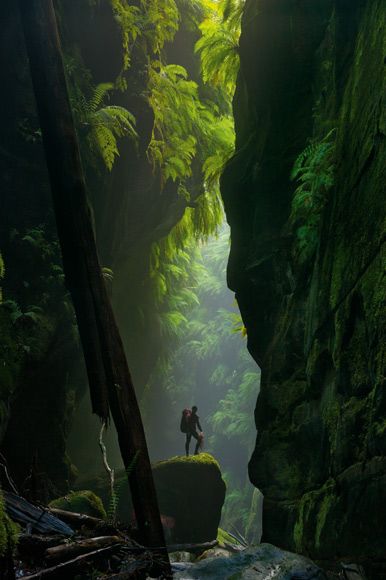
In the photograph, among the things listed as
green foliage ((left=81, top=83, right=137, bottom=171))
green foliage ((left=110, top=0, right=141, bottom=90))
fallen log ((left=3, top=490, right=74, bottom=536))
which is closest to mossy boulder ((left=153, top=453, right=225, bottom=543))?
green foliage ((left=81, top=83, right=137, bottom=171))

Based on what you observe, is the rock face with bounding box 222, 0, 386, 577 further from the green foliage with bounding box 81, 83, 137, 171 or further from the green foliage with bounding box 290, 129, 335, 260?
the green foliage with bounding box 81, 83, 137, 171

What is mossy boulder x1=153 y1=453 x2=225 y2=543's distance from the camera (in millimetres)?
12500

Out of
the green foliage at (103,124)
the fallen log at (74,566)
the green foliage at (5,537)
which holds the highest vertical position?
the green foliage at (103,124)

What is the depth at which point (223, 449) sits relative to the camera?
134 feet

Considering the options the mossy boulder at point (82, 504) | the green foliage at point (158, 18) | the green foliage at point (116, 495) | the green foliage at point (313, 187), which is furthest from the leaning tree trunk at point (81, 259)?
the green foliage at point (158, 18)

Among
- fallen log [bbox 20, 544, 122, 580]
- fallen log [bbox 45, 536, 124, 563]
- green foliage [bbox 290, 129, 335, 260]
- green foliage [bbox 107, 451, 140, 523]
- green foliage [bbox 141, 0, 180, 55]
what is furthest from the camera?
green foliage [bbox 141, 0, 180, 55]

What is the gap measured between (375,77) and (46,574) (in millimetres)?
4747

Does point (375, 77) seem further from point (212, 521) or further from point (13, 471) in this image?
point (212, 521)

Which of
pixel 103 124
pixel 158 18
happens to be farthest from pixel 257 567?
pixel 158 18

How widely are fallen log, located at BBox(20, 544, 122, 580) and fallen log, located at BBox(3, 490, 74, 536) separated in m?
0.39

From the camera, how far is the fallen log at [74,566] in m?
2.95

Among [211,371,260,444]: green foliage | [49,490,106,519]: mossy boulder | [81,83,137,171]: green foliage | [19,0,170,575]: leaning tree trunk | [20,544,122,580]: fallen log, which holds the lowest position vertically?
[211,371,260,444]: green foliage

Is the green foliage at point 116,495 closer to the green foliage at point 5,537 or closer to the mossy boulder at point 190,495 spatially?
the green foliage at point 5,537

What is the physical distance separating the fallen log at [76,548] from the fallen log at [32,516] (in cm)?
33
